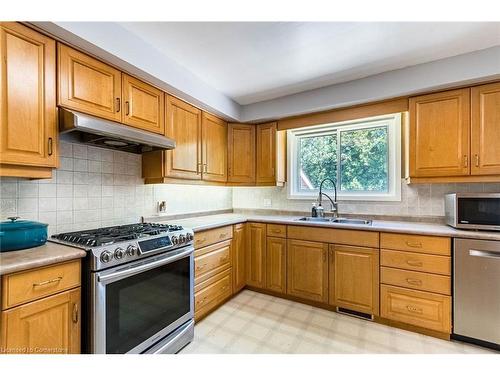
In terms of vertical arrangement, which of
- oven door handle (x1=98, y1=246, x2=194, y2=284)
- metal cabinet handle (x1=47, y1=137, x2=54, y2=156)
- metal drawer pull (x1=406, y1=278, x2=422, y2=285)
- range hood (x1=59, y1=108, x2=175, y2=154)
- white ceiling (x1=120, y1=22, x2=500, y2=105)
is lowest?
metal drawer pull (x1=406, y1=278, x2=422, y2=285)

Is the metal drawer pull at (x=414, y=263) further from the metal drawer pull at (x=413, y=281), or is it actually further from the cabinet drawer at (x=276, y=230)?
the cabinet drawer at (x=276, y=230)

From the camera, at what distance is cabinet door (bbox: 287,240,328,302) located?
247cm

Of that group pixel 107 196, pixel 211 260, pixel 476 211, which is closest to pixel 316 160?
pixel 476 211

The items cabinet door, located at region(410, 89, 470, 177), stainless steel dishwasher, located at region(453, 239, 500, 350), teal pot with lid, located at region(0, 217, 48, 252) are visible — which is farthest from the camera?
cabinet door, located at region(410, 89, 470, 177)

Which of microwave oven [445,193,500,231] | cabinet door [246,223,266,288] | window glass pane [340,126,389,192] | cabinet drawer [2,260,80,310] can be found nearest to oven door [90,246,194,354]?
cabinet drawer [2,260,80,310]

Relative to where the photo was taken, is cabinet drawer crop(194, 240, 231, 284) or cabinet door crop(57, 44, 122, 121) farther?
cabinet drawer crop(194, 240, 231, 284)

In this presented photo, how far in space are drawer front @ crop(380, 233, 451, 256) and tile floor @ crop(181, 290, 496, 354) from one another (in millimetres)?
728

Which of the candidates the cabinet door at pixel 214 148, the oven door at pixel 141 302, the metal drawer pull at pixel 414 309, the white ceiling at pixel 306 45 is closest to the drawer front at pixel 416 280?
the metal drawer pull at pixel 414 309

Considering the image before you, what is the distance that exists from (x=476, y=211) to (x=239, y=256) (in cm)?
225

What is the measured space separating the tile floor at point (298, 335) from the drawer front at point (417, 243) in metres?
0.73

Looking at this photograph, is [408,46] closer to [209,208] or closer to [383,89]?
[383,89]

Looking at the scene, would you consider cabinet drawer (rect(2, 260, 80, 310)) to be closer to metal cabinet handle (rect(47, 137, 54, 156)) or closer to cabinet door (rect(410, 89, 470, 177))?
metal cabinet handle (rect(47, 137, 54, 156))

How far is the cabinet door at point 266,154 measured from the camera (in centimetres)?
315

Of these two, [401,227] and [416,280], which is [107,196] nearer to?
[401,227]
